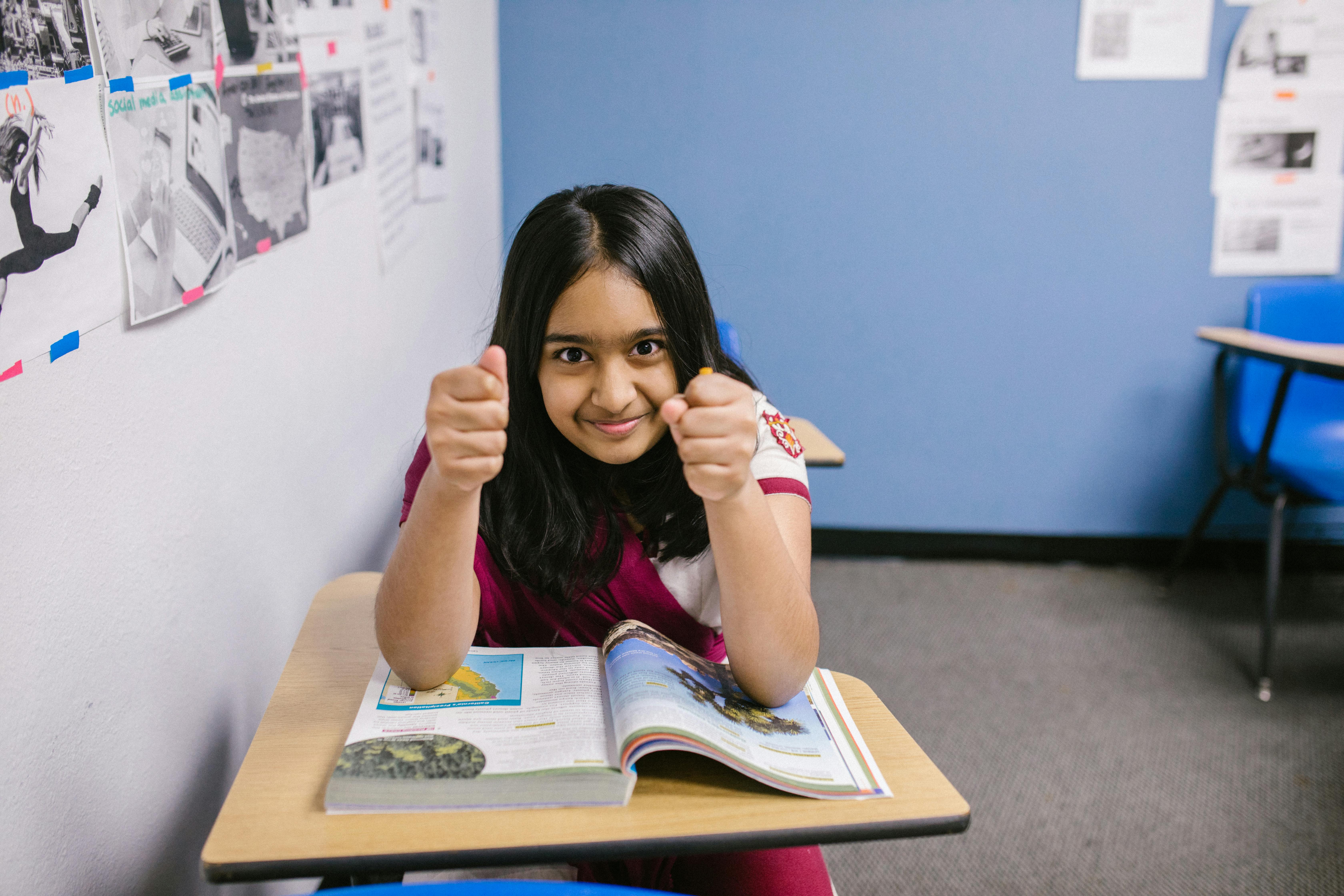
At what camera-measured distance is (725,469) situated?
2.37 ft

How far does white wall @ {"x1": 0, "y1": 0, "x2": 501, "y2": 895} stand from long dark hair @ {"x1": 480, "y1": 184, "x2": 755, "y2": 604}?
294 mm

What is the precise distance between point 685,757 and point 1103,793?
143 cm

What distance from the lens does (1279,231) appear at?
8.46 ft

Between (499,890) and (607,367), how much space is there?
49 centimetres

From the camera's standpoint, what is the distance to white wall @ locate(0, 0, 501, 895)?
0.68 m

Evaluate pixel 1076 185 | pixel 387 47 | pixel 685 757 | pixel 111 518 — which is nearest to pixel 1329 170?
pixel 1076 185

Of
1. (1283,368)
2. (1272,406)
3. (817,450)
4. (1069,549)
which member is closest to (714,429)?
(817,450)

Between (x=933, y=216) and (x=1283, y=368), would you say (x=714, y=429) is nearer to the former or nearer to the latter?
(x=933, y=216)

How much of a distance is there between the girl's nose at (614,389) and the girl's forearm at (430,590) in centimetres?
15

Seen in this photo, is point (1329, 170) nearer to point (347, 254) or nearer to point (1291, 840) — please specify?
point (1291, 840)

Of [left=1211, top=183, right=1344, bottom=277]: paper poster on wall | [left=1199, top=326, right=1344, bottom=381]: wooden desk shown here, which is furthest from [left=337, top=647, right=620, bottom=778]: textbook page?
[left=1211, top=183, right=1344, bottom=277]: paper poster on wall

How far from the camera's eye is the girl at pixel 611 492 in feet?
2.38

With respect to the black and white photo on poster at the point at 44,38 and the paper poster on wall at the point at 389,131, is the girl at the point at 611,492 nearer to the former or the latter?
the black and white photo on poster at the point at 44,38

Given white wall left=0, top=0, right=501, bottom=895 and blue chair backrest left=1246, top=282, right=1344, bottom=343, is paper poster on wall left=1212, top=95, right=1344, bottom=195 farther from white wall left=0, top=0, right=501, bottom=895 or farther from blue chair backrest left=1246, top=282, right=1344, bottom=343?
white wall left=0, top=0, right=501, bottom=895
